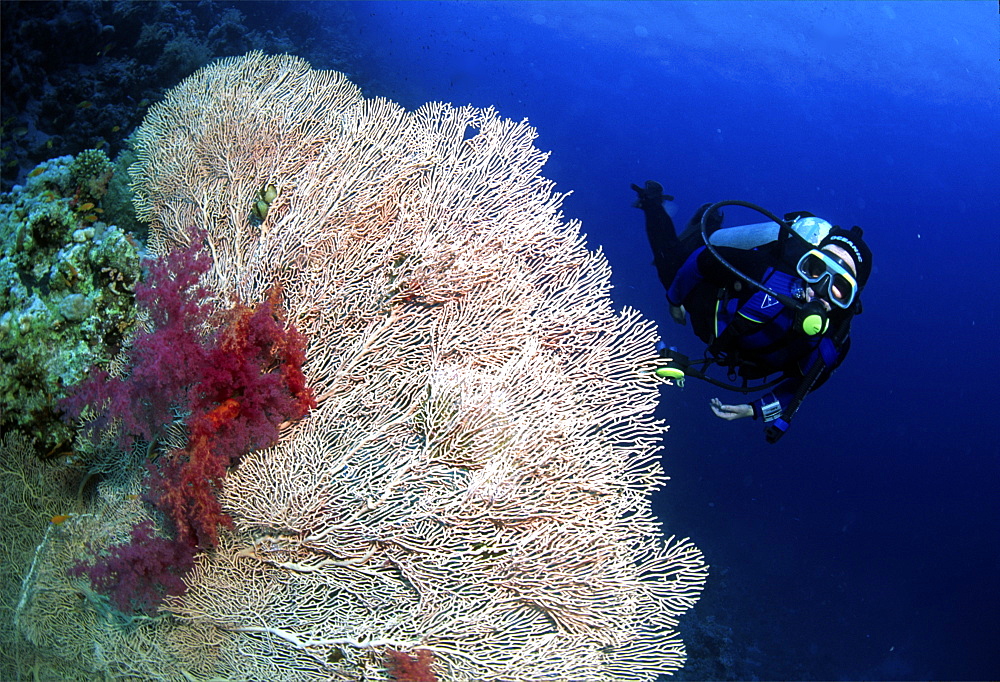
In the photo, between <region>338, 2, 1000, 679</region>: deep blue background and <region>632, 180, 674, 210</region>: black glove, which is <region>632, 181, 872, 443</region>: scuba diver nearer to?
<region>632, 180, 674, 210</region>: black glove

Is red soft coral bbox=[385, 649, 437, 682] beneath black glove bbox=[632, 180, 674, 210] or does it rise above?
beneath

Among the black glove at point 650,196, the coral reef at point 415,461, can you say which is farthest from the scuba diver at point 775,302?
the black glove at point 650,196

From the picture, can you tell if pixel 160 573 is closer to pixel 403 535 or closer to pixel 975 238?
pixel 403 535

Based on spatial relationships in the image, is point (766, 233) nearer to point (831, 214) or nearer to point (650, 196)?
point (650, 196)

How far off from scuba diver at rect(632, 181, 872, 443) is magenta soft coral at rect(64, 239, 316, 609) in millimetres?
2368

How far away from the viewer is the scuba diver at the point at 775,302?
3334mm

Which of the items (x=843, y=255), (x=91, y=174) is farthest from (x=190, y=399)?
(x=843, y=255)

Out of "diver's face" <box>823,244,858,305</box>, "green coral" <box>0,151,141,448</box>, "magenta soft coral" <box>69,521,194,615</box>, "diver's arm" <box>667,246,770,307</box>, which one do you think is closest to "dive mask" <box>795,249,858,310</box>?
"diver's face" <box>823,244,858,305</box>

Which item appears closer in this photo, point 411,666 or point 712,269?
point 411,666

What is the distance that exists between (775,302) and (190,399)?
392 cm

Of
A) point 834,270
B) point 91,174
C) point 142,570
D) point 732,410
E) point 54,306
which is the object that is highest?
point 834,270

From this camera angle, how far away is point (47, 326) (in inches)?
127

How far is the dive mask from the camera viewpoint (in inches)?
130

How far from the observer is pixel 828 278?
3293 mm
